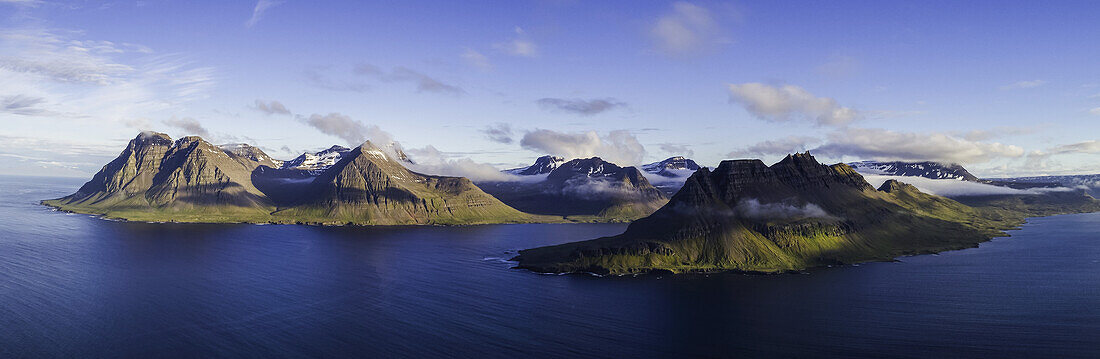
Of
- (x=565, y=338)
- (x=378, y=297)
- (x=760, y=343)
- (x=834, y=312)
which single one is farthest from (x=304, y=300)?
(x=834, y=312)

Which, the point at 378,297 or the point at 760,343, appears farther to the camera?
the point at 378,297

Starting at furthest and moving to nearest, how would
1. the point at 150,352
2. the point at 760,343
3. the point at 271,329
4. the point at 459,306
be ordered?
the point at 459,306 → the point at 271,329 → the point at 760,343 → the point at 150,352

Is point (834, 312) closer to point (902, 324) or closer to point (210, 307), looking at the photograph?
point (902, 324)

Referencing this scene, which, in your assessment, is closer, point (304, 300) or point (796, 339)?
point (796, 339)

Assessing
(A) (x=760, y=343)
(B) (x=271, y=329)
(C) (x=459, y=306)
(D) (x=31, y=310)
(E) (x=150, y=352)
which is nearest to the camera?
(E) (x=150, y=352)

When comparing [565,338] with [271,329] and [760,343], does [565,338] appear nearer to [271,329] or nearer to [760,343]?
[760,343]

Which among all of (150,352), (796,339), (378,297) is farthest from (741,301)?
(150,352)

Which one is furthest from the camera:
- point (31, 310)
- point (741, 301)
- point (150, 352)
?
point (741, 301)

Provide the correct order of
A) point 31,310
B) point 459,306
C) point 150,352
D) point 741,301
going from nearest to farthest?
1. point 150,352
2. point 31,310
3. point 459,306
4. point 741,301

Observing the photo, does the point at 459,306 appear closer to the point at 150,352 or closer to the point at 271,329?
the point at 271,329
